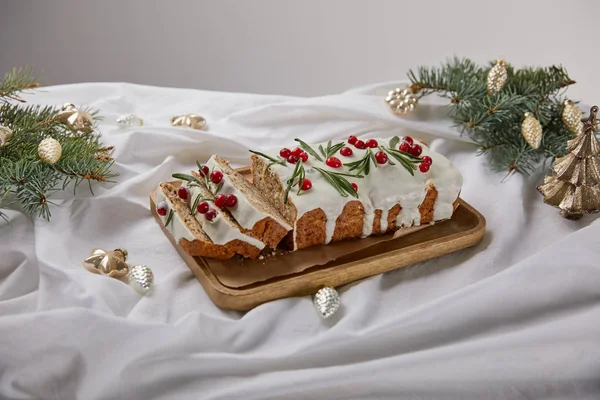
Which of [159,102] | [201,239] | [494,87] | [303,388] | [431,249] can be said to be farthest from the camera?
[159,102]

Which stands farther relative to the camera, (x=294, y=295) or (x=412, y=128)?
(x=412, y=128)

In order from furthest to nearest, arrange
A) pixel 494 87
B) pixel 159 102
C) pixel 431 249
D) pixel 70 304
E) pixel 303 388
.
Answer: pixel 159 102
pixel 494 87
pixel 431 249
pixel 70 304
pixel 303 388

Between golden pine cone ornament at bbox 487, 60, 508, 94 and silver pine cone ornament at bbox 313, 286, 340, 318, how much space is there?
180 centimetres

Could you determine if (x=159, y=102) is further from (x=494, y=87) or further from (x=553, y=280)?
(x=553, y=280)

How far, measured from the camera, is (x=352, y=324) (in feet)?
8.05

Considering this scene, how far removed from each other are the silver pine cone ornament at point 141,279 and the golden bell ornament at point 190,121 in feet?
4.58

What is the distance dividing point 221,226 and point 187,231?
14cm

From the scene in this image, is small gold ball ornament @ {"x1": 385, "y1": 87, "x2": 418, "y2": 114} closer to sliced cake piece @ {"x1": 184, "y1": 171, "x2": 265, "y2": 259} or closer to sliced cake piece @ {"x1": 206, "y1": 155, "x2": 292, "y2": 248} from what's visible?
sliced cake piece @ {"x1": 206, "y1": 155, "x2": 292, "y2": 248}

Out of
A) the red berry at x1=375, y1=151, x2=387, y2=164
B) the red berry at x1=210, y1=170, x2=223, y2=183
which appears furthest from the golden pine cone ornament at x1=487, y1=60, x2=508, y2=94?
the red berry at x1=210, y1=170, x2=223, y2=183

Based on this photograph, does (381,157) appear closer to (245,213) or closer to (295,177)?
(295,177)

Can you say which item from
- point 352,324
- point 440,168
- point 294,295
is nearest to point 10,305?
point 294,295

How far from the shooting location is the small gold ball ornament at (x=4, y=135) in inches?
113

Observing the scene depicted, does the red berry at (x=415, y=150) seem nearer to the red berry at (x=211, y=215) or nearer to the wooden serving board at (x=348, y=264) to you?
the wooden serving board at (x=348, y=264)

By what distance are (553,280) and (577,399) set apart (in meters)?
0.49
